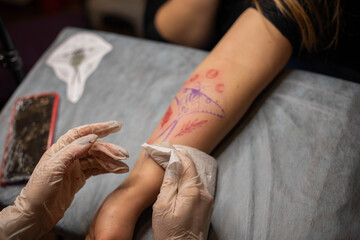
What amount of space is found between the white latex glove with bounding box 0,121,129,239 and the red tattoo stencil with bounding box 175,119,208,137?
20 cm

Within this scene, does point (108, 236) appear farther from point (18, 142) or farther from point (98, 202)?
point (18, 142)

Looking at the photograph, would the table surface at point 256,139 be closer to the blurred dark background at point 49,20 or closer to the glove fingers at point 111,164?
the glove fingers at point 111,164

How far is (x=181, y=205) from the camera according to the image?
0.79 m

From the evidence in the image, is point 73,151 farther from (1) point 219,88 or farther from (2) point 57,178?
(1) point 219,88

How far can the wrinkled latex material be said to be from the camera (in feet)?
2.58

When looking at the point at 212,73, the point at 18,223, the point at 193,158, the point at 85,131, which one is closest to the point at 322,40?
the point at 212,73

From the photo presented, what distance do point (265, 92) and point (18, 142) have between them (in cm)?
90

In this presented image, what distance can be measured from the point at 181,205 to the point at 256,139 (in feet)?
1.23

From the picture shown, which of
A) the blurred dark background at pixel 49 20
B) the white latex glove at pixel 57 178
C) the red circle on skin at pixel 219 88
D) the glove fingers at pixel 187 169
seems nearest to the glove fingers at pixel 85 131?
the white latex glove at pixel 57 178

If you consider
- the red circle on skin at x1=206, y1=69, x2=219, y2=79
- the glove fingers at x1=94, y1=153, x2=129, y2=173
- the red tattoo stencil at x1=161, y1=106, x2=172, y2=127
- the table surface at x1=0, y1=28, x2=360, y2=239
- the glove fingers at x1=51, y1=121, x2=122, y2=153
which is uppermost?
the glove fingers at x1=51, y1=121, x2=122, y2=153

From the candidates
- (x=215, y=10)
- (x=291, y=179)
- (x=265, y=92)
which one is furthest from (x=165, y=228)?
(x=215, y=10)

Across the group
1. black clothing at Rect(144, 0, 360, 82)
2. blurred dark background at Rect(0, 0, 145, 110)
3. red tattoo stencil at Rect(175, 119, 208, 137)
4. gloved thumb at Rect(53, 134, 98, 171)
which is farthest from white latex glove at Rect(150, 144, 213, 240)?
blurred dark background at Rect(0, 0, 145, 110)

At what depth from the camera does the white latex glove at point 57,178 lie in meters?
0.77

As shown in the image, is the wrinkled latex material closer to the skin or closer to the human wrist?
the skin
